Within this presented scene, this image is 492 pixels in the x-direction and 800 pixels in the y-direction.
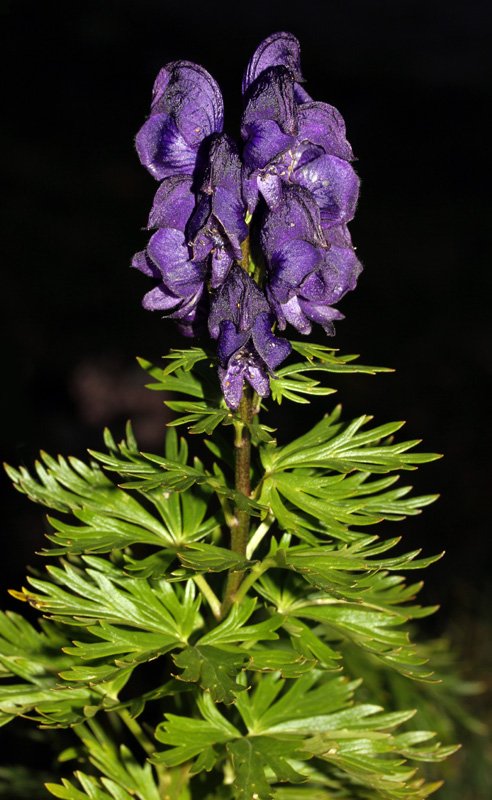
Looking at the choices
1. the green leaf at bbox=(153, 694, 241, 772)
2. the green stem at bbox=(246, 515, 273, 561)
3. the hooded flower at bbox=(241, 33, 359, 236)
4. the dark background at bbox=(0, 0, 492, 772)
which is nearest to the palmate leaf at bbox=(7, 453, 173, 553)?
the green stem at bbox=(246, 515, 273, 561)

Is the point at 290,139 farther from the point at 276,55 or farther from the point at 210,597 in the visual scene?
the point at 210,597

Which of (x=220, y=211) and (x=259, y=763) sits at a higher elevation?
(x=220, y=211)

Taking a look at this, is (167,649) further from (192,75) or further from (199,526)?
(192,75)

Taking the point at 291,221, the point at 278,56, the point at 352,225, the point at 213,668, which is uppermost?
the point at 352,225

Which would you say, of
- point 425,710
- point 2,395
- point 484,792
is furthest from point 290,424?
point 425,710

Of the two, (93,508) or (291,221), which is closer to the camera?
(291,221)

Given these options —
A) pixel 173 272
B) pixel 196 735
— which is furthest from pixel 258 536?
pixel 173 272
